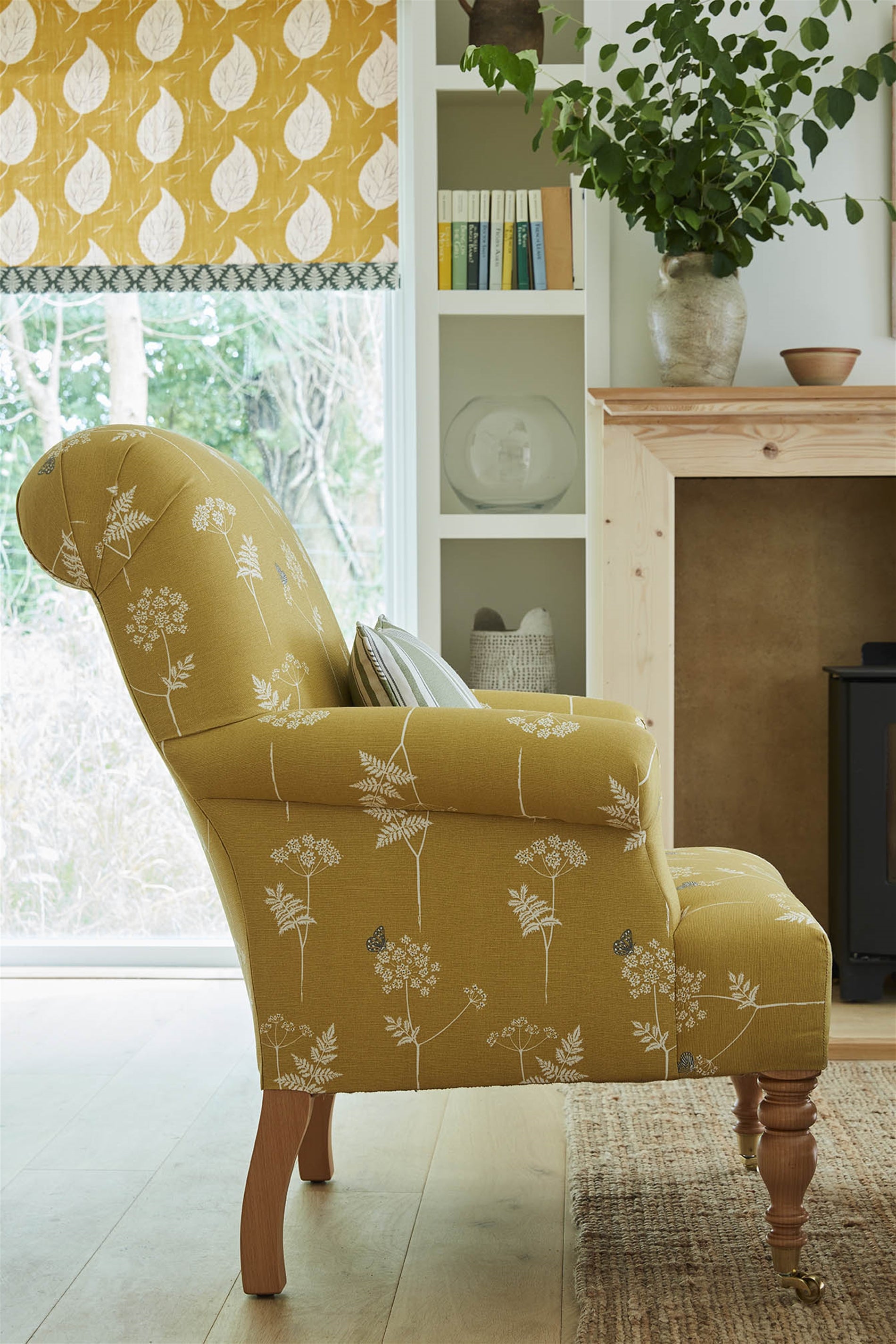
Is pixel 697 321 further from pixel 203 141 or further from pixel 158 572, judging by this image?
pixel 158 572

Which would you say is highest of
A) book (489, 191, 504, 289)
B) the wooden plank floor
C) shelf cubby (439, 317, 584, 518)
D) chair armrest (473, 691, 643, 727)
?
book (489, 191, 504, 289)

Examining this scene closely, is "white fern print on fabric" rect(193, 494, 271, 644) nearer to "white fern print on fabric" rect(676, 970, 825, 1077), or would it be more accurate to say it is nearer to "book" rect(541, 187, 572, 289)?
"white fern print on fabric" rect(676, 970, 825, 1077)

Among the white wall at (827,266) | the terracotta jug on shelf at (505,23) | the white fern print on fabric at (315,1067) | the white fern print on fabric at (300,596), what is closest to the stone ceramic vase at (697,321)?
the white wall at (827,266)

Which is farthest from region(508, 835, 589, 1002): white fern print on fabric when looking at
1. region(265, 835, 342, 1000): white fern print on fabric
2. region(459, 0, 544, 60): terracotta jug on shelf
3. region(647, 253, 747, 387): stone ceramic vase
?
region(459, 0, 544, 60): terracotta jug on shelf

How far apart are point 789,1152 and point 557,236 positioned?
7.06 feet

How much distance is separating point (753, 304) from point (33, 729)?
80.6 inches

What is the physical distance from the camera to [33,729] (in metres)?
3.18

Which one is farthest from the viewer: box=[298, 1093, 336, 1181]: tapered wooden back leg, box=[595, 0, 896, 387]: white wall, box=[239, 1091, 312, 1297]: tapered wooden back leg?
box=[595, 0, 896, 387]: white wall

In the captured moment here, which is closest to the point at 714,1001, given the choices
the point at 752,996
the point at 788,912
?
the point at 752,996

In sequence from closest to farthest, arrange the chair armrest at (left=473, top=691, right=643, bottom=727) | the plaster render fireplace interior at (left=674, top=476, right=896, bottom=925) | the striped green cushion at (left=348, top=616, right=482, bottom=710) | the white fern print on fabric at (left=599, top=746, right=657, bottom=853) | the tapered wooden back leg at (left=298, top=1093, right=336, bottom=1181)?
the white fern print on fabric at (left=599, top=746, right=657, bottom=853) → the striped green cushion at (left=348, top=616, right=482, bottom=710) → the tapered wooden back leg at (left=298, top=1093, right=336, bottom=1181) → the chair armrest at (left=473, top=691, right=643, bottom=727) → the plaster render fireplace interior at (left=674, top=476, right=896, bottom=925)

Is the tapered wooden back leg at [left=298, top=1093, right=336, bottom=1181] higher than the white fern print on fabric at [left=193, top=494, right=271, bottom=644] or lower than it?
lower

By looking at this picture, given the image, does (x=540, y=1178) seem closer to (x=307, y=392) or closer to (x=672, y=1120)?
(x=672, y=1120)

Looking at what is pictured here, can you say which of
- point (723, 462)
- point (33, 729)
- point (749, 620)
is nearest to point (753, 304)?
point (723, 462)

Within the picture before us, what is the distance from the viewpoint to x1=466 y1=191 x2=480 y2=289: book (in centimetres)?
292
